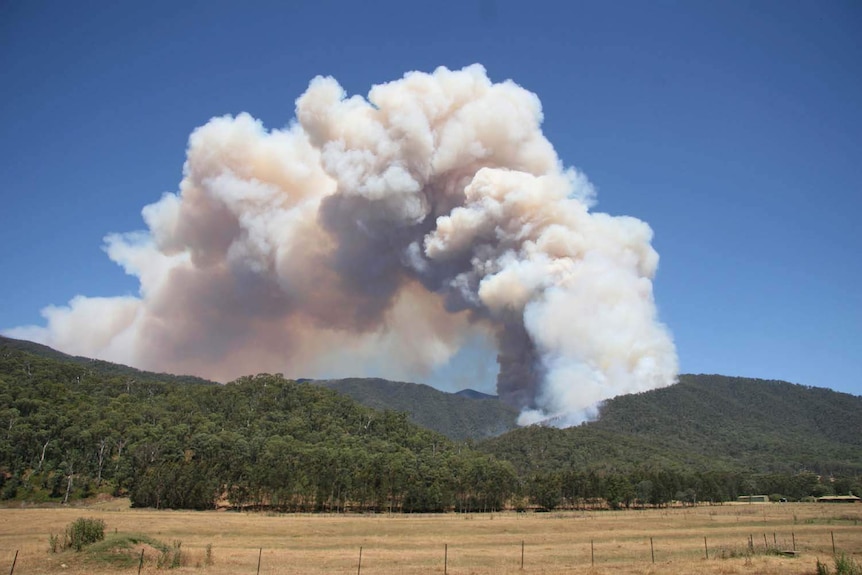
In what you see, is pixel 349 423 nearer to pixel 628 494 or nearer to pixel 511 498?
pixel 511 498

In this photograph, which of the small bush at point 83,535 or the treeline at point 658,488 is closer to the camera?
the small bush at point 83,535

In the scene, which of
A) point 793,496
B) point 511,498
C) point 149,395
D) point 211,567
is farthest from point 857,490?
point 149,395

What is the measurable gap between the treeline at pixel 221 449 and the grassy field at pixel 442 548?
124 ft

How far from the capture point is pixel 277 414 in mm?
158375

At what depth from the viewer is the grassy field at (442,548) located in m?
27.5

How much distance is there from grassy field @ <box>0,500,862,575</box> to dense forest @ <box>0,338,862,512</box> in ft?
127

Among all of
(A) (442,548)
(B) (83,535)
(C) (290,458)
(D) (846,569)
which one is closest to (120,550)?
(B) (83,535)

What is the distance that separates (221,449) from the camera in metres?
124

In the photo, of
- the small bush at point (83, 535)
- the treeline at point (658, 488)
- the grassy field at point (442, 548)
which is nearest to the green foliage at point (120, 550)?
the grassy field at point (442, 548)

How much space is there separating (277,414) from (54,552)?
133 m

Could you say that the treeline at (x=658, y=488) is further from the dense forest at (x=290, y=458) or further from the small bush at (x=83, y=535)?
the small bush at (x=83, y=535)

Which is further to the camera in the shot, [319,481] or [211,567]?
[319,481]

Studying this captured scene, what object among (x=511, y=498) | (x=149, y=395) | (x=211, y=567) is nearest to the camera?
(x=211, y=567)

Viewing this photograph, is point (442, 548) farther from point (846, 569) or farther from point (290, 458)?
point (290, 458)
